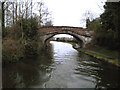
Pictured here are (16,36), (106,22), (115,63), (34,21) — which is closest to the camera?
(115,63)

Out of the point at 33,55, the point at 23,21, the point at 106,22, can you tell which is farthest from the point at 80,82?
the point at 23,21

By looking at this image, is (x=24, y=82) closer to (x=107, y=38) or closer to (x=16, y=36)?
(x=107, y=38)

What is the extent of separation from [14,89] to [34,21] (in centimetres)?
1258

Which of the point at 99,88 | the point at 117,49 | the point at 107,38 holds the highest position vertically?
the point at 107,38

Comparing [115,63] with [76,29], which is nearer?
[115,63]

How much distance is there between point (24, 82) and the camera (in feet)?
22.0

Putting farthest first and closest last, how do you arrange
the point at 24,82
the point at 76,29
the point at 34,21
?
the point at 76,29 < the point at 34,21 < the point at 24,82

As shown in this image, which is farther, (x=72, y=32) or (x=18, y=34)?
(x=72, y=32)

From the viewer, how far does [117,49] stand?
8891 millimetres

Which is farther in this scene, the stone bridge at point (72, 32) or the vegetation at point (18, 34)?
the stone bridge at point (72, 32)

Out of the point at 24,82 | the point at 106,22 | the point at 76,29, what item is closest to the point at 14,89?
the point at 24,82

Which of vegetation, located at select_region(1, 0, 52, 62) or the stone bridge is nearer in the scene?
vegetation, located at select_region(1, 0, 52, 62)

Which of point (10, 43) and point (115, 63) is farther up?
point (10, 43)

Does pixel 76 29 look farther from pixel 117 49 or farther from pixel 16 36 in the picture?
pixel 117 49
